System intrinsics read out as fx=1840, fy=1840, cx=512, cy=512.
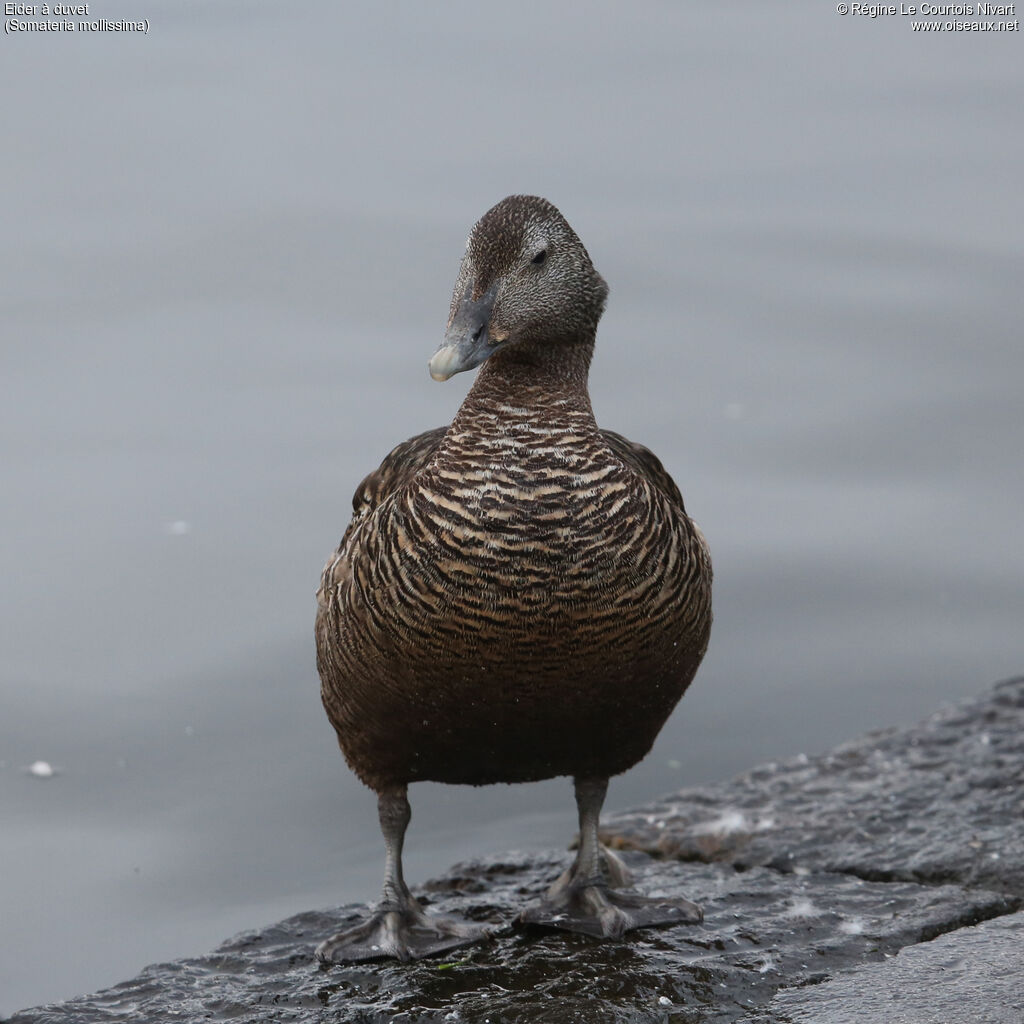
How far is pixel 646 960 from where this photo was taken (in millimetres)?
4656

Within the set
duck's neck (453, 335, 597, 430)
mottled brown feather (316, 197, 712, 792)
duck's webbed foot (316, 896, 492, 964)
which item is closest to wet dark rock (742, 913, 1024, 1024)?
mottled brown feather (316, 197, 712, 792)

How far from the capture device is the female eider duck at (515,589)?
4383 millimetres

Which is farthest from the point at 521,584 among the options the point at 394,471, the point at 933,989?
the point at 933,989

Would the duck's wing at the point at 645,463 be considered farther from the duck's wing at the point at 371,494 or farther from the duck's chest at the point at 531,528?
the duck's wing at the point at 371,494

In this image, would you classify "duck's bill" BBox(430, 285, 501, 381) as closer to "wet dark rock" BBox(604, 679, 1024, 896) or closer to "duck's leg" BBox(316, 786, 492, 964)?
"duck's leg" BBox(316, 786, 492, 964)

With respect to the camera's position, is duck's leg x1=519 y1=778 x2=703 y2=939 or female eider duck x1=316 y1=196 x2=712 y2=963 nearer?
female eider duck x1=316 y1=196 x2=712 y2=963

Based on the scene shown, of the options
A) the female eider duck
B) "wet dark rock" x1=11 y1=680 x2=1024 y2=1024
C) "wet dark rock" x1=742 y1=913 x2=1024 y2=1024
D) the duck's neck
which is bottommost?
"wet dark rock" x1=742 y1=913 x2=1024 y2=1024

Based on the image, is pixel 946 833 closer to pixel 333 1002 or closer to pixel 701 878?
pixel 701 878

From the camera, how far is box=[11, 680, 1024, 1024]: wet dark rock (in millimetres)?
4312

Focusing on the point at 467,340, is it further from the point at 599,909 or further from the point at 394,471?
the point at 599,909

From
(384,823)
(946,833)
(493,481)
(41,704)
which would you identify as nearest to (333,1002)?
(384,823)

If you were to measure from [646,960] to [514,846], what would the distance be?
2091 millimetres

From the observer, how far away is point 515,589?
4.35 metres

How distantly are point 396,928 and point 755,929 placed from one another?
3.11 ft
